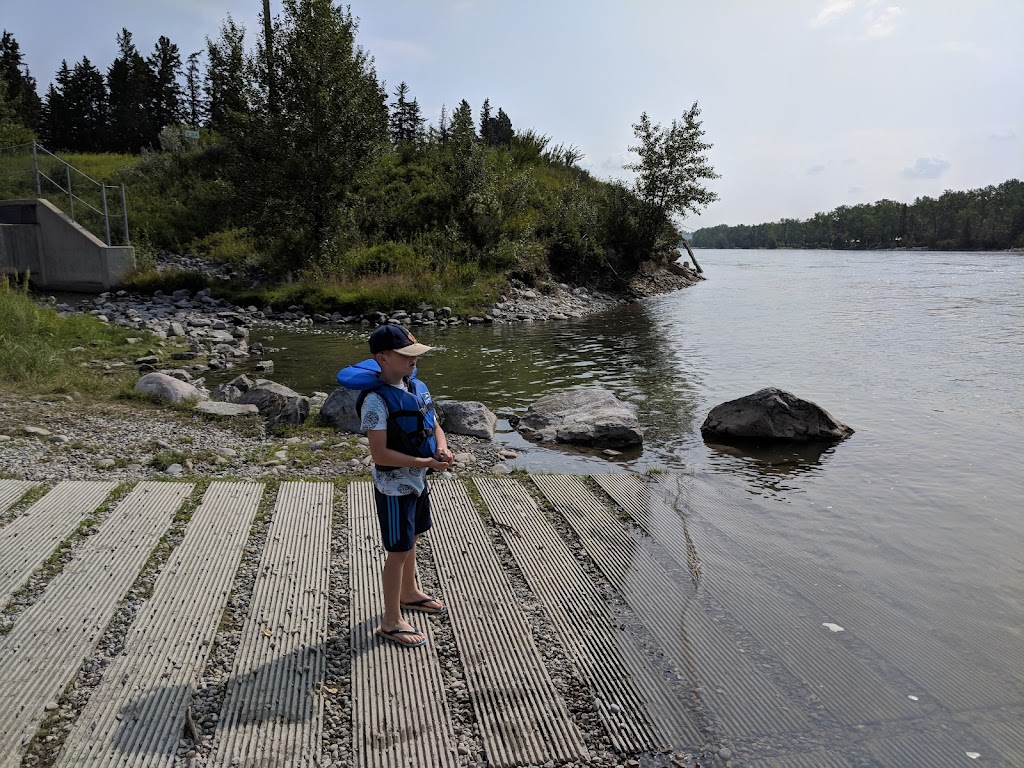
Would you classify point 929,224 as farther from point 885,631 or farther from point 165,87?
point 885,631

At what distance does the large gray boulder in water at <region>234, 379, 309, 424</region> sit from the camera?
9641 mm

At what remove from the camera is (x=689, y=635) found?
4328 millimetres

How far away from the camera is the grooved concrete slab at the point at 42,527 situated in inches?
179

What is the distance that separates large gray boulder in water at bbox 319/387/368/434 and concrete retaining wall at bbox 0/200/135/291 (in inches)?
750

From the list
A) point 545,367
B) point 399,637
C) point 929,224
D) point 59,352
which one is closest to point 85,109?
point 59,352

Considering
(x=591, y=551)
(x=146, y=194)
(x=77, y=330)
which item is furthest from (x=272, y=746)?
(x=146, y=194)

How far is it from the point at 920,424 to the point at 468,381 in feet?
25.4

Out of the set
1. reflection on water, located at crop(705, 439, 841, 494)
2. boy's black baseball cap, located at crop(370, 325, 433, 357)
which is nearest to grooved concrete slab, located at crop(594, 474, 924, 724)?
reflection on water, located at crop(705, 439, 841, 494)

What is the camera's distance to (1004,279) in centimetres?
4066

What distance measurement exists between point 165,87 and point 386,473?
64354mm

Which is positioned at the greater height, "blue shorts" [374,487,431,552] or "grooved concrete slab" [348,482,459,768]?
"blue shorts" [374,487,431,552]

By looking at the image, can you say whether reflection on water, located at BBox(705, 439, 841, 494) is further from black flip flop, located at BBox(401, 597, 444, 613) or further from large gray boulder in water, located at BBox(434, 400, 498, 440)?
black flip flop, located at BBox(401, 597, 444, 613)

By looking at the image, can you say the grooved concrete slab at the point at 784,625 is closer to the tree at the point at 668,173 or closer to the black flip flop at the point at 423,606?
the black flip flop at the point at 423,606

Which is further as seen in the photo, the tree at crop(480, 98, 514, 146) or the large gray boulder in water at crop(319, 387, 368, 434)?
the tree at crop(480, 98, 514, 146)
